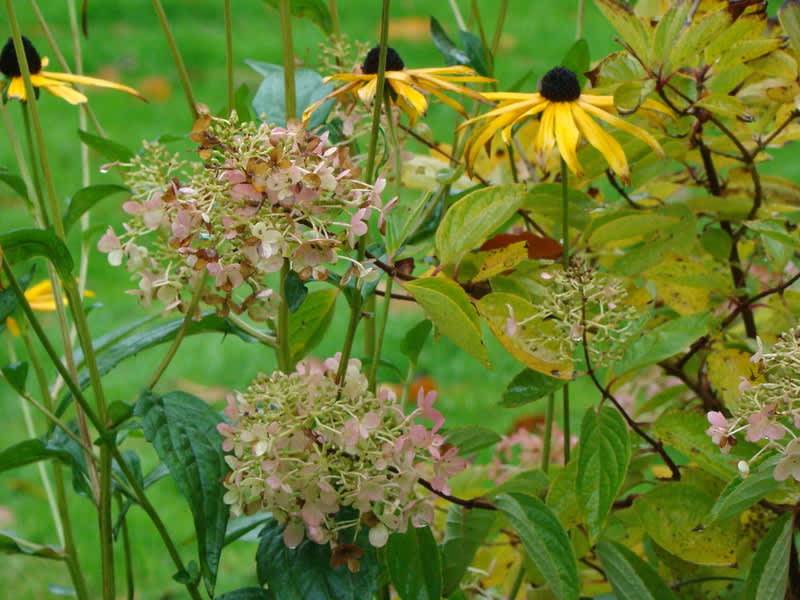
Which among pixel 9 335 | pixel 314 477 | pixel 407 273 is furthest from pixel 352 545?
pixel 9 335

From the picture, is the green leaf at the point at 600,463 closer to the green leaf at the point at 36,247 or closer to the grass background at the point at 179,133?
the grass background at the point at 179,133

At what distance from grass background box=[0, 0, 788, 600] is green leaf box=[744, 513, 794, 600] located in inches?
9.0

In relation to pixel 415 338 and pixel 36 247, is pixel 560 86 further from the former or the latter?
pixel 36 247

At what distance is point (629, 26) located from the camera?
2.43 feet

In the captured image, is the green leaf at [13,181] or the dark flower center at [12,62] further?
the dark flower center at [12,62]

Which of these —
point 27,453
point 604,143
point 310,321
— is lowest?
point 27,453

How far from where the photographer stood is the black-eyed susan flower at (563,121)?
2.35 ft

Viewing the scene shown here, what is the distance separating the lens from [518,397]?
743mm

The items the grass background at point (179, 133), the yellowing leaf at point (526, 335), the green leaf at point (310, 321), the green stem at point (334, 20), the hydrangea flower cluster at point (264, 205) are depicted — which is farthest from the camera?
the grass background at point (179, 133)

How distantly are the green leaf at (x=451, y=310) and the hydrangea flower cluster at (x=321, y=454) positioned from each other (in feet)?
0.20

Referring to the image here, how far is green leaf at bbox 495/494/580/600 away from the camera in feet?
2.29

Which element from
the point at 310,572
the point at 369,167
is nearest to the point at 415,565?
the point at 310,572

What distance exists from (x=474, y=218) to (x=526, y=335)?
10cm

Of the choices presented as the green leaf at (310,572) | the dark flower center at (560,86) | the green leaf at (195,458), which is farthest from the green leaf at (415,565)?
the dark flower center at (560,86)
